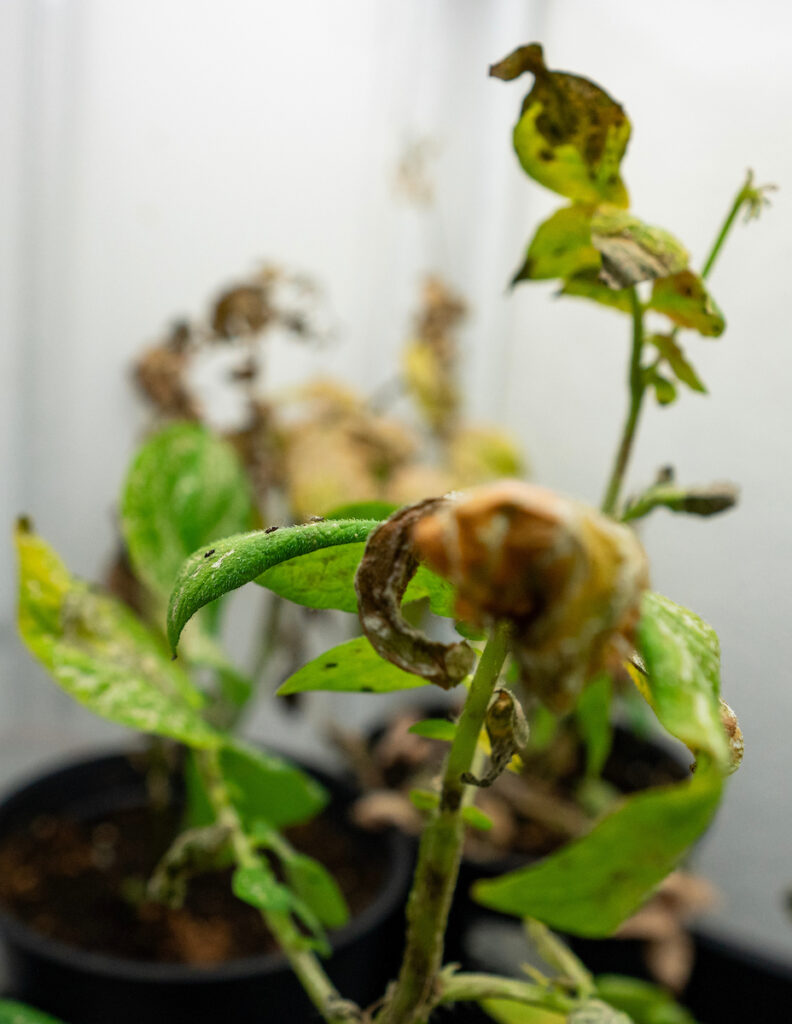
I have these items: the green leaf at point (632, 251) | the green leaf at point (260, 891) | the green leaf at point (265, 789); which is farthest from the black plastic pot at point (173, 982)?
the green leaf at point (632, 251)

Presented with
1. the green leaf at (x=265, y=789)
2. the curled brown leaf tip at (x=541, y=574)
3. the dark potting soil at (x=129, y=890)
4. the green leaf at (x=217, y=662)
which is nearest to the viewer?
the curled brown leaf tip at (x=541, y=574)

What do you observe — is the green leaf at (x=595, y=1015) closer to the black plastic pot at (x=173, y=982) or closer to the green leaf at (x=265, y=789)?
the green leaf at (x=265, y=789)

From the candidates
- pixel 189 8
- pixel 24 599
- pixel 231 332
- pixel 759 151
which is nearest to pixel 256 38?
pixel 189 8

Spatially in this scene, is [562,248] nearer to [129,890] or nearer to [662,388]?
[662,388]

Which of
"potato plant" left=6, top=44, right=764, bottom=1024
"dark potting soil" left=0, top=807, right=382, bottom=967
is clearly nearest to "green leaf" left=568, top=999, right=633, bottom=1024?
"potato plant" left=6, top=44, right=764, bottom=1024

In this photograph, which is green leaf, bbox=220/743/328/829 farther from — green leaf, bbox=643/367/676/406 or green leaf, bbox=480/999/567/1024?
green leaf, bbox=643/367/676/406
